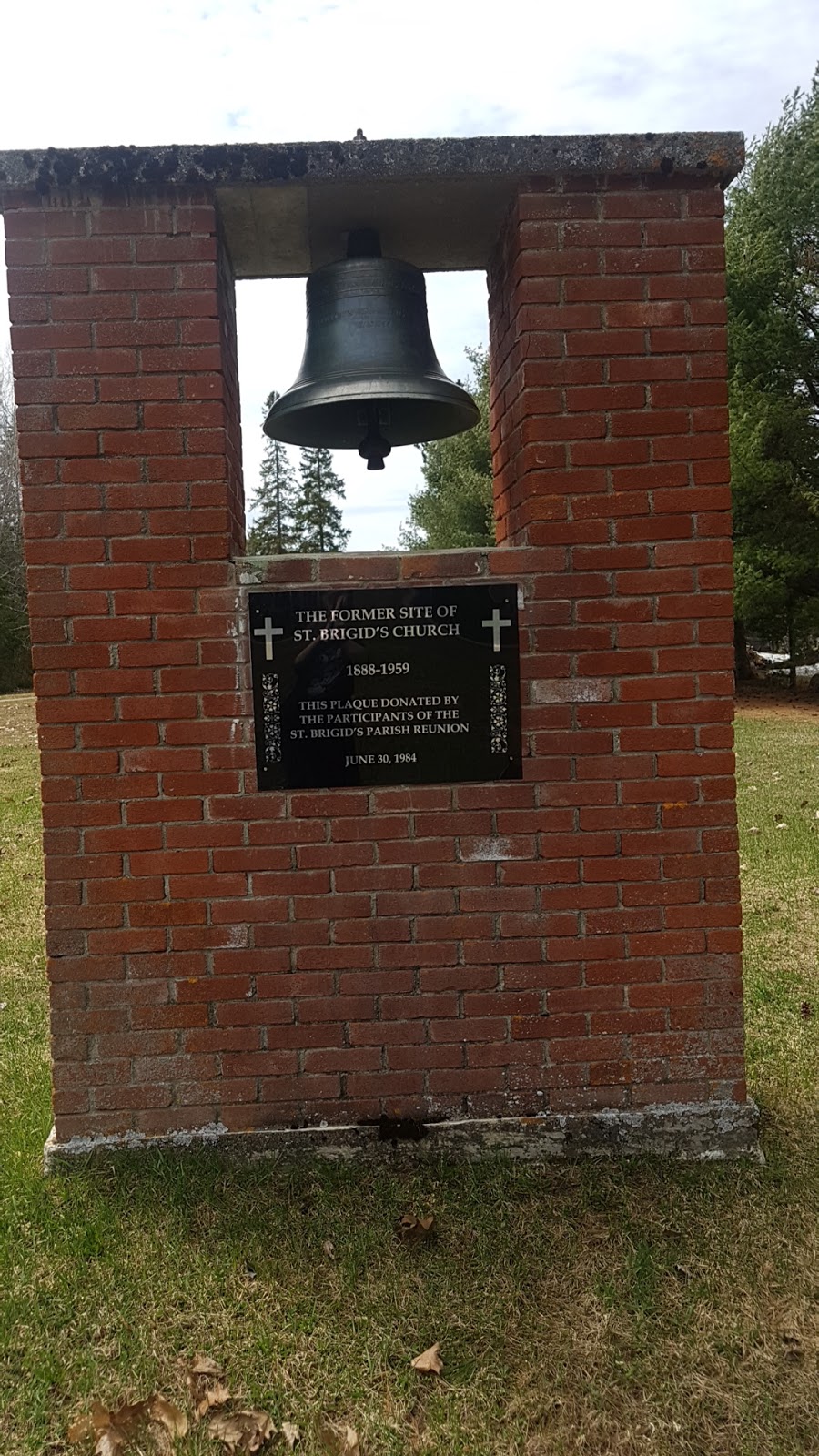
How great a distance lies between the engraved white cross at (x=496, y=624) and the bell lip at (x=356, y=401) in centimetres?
72

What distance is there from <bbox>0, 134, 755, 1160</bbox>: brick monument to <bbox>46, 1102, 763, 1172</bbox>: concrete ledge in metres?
0.01

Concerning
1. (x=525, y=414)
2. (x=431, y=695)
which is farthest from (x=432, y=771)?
(x=525, y=414)

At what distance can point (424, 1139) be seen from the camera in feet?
10.2

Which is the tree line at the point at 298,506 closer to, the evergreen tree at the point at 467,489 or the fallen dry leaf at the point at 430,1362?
the evergreen tree at the point at 467,489

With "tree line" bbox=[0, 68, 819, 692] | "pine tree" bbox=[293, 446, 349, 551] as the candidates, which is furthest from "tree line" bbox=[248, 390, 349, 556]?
"tree line" bbox=[0, 68, 819, 692]

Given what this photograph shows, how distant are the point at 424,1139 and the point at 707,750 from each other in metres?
1.48

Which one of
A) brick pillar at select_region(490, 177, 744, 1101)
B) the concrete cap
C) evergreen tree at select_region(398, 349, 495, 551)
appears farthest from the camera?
evergreen tree at select_region(398, 349, 495, 551)

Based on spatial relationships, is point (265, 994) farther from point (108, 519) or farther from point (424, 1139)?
point (108, 519)

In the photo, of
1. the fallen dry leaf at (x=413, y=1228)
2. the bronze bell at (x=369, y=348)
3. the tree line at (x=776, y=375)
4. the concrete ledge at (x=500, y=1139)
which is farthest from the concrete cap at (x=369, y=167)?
the tree line at (x=776, y=375)

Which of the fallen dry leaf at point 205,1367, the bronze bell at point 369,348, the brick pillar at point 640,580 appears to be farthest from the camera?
the bronze bell at point 369,348

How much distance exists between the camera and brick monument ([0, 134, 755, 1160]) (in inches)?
117

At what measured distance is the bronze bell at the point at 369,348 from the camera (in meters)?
3.13

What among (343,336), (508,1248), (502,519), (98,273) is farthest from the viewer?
(502,519)

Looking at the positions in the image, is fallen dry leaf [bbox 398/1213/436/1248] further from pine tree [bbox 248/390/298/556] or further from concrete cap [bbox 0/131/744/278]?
pine tree [bbox 248/390/298/556]
